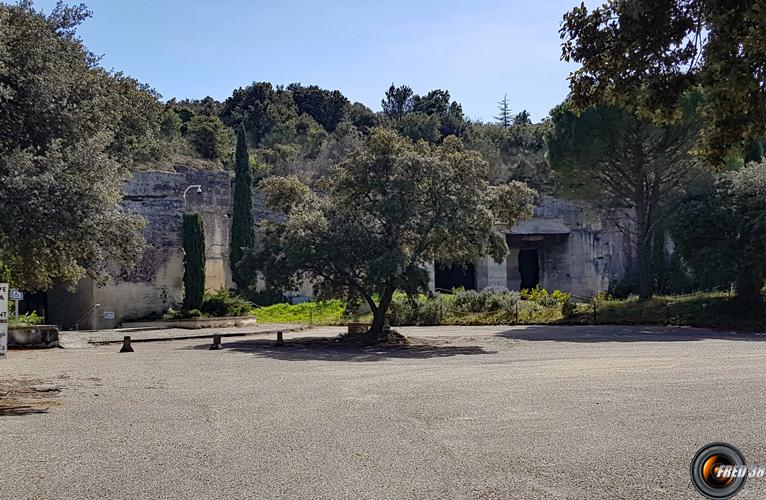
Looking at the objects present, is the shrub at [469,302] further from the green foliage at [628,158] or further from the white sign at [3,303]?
the white sign at [3,303]

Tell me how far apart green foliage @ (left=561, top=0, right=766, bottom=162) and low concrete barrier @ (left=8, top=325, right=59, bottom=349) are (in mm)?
20274

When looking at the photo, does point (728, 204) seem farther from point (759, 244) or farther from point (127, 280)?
point (127, 280)

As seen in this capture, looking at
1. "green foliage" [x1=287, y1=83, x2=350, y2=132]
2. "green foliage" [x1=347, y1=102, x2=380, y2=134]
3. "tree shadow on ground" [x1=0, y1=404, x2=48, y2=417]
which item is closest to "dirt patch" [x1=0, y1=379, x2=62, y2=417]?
"tree shadow on ground" [x1=0, y1=404, x2=48, y2=417]

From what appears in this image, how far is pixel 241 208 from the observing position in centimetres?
4250

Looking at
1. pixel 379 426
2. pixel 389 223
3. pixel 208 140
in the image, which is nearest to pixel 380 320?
pixel 389 223

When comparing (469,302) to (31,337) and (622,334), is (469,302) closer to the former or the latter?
(622,334)

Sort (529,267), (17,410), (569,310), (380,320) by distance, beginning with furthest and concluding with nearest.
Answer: (529,267), (569,310), (380,320), (17,410)

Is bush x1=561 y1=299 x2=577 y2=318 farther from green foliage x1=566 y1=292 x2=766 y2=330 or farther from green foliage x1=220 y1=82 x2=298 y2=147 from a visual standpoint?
green foliage x1=220 y1=82 x2=298 y2=147

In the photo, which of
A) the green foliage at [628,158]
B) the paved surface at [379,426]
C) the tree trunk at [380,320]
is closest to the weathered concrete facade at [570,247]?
the green foliage at [628,158]

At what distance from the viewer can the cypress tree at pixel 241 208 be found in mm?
41938

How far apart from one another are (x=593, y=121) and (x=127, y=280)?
22.0 meters

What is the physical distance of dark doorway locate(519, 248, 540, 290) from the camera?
2124 inches

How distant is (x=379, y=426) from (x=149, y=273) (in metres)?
28.9

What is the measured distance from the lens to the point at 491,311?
35219mm
